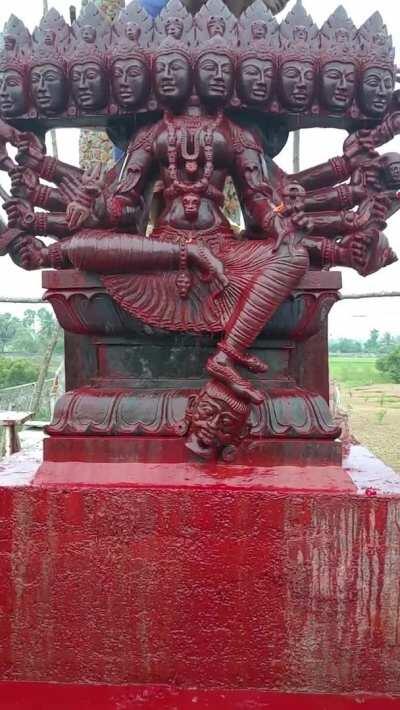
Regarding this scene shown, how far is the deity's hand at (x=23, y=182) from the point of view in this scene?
7.44 ft

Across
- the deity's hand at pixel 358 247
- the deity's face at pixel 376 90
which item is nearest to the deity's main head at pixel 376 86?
the deity's face at pixel 376 90

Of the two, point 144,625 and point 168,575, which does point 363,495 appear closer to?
point 168,575

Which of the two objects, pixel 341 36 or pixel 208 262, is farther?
pixel 341 36

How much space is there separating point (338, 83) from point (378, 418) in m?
14.7

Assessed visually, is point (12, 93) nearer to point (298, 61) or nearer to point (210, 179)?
point (210, 179)

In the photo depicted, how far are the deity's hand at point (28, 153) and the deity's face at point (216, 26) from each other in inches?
29.2

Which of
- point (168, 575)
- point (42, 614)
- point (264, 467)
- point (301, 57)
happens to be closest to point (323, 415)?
point (264, 467)

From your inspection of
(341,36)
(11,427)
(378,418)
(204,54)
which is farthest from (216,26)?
(378,418)

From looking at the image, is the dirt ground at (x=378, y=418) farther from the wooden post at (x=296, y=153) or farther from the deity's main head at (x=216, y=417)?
the deity's main head at (x=216, y=417)

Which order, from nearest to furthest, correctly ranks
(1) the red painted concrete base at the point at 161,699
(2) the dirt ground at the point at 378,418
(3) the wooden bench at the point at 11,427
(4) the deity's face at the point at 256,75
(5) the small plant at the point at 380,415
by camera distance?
(1) the red painted concrete base at the point at 161,699
(4) the deity's face at the point at 256,75
(3) the wooden bench at the point at 11,427
(2) the dirt ground at the point at 378,418
(5) the small plant at the point at 380,415

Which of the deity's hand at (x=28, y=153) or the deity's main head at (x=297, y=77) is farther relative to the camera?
the deity's hand at (x=28, y=153)

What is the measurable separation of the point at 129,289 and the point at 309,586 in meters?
1.08

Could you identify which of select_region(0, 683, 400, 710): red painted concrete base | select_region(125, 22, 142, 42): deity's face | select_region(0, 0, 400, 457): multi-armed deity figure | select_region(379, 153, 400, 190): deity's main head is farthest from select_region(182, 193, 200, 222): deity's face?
select_region(0, 683, 400, 710): red painted concrete base

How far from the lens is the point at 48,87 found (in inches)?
86.2
